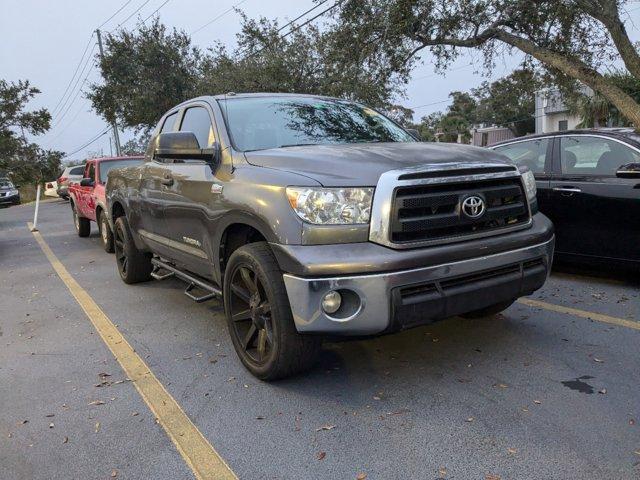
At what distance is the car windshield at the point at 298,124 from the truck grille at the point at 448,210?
46.0 inches

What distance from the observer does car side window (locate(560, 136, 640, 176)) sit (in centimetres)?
545

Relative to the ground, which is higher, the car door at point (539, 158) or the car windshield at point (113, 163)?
the car windshield at point (113, 163)

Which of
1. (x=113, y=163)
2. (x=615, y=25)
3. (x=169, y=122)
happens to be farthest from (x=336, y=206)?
(x=615, y=25)

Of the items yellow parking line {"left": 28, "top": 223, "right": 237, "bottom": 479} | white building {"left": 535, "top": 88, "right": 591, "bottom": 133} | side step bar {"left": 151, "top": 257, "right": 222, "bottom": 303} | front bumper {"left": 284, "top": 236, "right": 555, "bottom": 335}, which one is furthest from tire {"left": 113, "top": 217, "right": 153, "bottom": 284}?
white building {"left": 535, "top": 88, "right": 591, "bottom": 133}

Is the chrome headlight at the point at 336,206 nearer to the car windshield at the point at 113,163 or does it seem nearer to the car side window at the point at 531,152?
the car side window at the point at 531,152

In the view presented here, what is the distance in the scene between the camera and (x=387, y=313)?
2998 mm

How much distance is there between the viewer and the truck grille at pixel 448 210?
10.2ft

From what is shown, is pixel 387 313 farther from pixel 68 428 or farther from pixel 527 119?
pixel 527 119

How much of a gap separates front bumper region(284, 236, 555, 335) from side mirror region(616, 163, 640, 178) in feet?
8.64

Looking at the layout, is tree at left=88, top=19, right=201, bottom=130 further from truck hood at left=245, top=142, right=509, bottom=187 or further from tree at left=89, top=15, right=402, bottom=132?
truck hood at left=245, top=142, right=509, bottom=187

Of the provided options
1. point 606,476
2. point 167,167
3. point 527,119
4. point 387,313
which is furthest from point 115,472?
point 527,119

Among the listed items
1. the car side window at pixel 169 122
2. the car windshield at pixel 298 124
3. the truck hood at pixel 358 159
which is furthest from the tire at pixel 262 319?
the car side window at pixel 169 122

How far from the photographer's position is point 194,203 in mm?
4293

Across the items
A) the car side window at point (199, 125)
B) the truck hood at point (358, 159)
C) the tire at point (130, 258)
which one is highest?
the car side window at point (199, 125)
